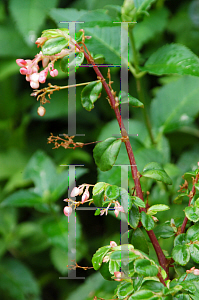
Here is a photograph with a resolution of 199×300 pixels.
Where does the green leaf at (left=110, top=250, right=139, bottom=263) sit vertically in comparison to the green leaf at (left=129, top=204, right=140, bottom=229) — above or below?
below

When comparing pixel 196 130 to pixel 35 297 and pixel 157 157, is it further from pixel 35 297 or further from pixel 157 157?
pixel 35 297

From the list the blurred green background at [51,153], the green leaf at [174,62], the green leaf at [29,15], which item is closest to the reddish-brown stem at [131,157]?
the green leaf at [174,62]

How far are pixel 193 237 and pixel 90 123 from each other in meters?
0.75

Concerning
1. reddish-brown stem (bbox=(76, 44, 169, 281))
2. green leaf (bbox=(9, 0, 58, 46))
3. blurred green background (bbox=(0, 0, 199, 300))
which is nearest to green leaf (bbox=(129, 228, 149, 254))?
reddish-brown stem (bbox=(76, 44, 169, 281))

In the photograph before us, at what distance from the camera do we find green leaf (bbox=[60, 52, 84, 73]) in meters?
0.26

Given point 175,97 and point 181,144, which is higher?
point 175,97

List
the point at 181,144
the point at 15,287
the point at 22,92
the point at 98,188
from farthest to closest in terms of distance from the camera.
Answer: the point at 22,92, the point at 181,144, the point at 15,287, the point at 98,188

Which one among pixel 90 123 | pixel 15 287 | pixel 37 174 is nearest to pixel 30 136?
pixel 90 123

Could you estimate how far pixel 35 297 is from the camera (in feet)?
2.67

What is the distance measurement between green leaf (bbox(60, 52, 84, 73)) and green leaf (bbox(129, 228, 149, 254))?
0.16 meters

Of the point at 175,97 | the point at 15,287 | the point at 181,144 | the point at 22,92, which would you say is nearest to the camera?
the point at 175,97

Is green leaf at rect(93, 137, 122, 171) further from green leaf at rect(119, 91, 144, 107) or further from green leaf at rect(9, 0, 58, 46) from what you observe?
green leaf at rect(9, 0, 58, 46)

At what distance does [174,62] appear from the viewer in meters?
0.43

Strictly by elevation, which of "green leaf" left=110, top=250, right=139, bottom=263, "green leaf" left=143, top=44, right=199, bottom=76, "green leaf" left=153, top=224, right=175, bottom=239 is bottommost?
"green leaf" left=153, top=224, right=175, bottom=239
